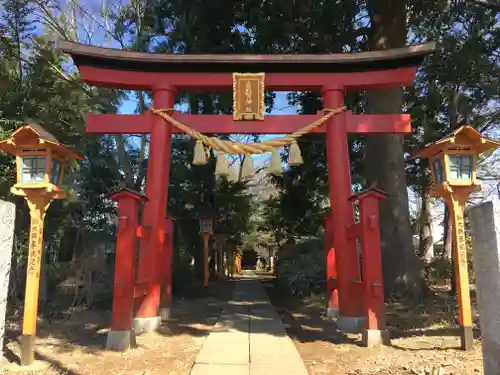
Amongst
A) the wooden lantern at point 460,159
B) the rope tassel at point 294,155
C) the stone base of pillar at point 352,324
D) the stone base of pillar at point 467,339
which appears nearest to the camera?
the stone base of pillar at point 467,339

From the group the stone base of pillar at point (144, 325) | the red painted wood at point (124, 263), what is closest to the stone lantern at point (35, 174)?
the red painted wood at point (124, 263)

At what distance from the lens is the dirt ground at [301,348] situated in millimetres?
5254

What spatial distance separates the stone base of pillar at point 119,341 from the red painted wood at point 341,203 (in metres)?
3.66

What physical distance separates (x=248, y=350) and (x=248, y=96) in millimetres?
4664

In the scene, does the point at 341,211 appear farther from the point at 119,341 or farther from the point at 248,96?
the point at 119,341

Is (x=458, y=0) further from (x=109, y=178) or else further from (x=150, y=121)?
(x=109, y=178)

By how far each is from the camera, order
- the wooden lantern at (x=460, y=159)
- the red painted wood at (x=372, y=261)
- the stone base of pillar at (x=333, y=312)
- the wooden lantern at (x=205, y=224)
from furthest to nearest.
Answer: the wooden lantern at (x=205, y=224) → the stone base of pillar at (x=333, y=312) → the red painted wood at (x=372, y=261) → the wooden lantern at (x=460, y=159)

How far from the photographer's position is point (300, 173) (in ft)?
56.1

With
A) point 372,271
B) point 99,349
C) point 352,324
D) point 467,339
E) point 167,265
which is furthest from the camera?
point 167,265

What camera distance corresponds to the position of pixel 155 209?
810 cm

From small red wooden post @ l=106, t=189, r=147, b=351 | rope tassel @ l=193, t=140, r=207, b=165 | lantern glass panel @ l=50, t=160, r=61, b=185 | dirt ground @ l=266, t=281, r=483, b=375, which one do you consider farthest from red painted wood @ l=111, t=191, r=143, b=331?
dirt ground @ l=266, t=281, r=483, b=375

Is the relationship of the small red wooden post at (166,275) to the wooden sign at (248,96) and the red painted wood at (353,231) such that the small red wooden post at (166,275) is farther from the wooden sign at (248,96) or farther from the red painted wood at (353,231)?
the red painted wood at (353,231)

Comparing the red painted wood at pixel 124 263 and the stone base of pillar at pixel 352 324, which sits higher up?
the red painted wood at pixel 124 263

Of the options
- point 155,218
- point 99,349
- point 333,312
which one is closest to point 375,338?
point 333,312
